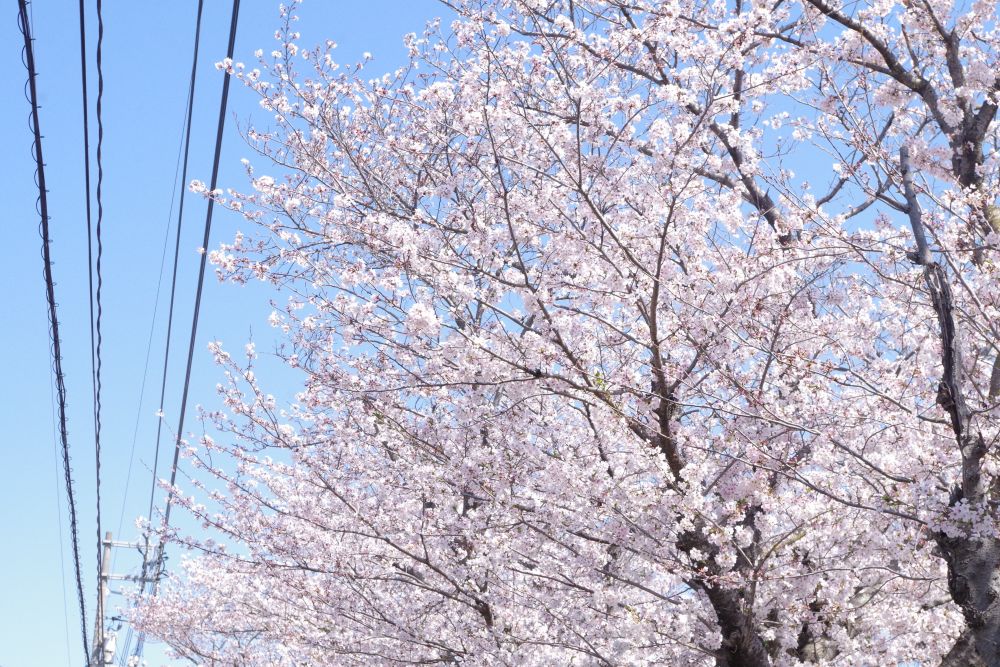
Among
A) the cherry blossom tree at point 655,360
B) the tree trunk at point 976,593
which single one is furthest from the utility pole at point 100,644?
the tree trunk at point 976,593

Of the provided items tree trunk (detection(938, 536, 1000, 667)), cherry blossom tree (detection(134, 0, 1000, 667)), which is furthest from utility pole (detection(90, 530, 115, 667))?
tree trunk (detection(938, 536, 1000, 667))

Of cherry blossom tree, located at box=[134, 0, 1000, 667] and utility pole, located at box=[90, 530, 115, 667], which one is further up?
utility pole, located at box=[90, 530, 115, 667]

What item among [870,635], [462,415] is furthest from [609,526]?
[870,635]

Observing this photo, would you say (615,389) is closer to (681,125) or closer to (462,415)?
(462,415)

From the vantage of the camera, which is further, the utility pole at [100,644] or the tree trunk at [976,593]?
the utility pole at [100,644]

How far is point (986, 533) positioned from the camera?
475 cm

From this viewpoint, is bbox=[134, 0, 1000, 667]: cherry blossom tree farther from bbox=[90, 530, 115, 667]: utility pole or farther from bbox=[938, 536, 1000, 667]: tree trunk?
bbox=[90, 530, 115, 667]: utility pole

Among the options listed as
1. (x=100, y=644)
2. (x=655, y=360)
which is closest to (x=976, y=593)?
(x=655, y=360)

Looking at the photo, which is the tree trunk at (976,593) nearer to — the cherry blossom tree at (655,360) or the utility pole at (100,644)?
the cherry blossom tree at (655,360)

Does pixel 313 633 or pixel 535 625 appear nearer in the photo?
pixel 535 625

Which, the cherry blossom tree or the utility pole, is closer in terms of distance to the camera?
the cherry blossom tree

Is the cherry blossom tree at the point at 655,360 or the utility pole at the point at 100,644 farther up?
the utility pole at the point at 100,644

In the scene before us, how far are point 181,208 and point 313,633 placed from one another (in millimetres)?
4795

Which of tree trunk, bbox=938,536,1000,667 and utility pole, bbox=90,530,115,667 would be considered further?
utility pole, bbox=90,530,115,667
